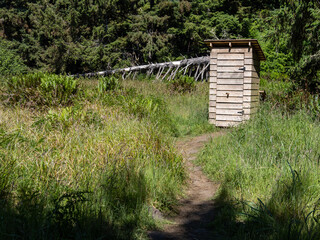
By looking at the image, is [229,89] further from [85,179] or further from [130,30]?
[130,30]

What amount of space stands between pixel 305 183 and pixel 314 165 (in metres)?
0.67

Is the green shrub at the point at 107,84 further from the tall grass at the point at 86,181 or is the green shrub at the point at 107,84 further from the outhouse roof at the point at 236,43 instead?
the tall grass at the point at 86,181

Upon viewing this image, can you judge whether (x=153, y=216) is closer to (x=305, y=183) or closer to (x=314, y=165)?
(x=305, y=183)

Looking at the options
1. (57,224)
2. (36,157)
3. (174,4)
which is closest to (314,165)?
(57,224)

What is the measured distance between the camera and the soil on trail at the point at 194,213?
383cm

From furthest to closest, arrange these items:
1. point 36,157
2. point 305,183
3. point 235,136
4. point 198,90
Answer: point 198,90 < point 235,136 < point 36,157 < point 305,183

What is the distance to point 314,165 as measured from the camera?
4.55 meters

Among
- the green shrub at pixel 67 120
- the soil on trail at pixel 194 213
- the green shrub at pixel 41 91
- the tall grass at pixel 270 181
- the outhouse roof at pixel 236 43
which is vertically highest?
the outhouse roof at pixel 236 43

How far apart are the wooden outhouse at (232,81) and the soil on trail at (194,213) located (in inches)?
165

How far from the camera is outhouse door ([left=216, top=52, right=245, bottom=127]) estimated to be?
10094mm

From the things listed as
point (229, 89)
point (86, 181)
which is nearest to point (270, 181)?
point (86, 181)

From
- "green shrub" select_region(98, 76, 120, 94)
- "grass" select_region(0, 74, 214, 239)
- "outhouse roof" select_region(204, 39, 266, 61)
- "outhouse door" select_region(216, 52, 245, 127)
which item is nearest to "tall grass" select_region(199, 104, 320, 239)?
"grass" select_region(0, 74, 214, 239)

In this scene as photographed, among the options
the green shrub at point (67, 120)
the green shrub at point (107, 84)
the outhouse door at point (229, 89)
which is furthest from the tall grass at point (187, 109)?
the green shrub at point (67, 120)

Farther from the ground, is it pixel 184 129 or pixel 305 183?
pixel 305 183
